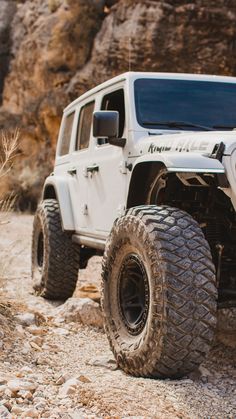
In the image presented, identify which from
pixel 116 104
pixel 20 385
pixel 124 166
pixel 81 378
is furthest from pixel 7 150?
pixel 20 385

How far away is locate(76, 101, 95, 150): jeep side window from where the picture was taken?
5517 mm

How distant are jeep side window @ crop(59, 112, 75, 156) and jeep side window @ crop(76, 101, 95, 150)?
358mm

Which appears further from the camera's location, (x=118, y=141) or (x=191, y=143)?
(x=118, y=141)

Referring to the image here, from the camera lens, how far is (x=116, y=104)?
16.1 ft

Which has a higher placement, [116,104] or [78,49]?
[78,49]

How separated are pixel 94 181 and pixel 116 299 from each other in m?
1.55

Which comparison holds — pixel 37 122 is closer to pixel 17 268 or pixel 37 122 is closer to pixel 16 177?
pixel 16 177

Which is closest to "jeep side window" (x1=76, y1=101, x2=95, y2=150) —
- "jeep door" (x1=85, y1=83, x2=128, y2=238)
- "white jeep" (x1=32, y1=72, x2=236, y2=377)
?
"white jeep" (x1=32, y1=72, x2=236, y2=377)

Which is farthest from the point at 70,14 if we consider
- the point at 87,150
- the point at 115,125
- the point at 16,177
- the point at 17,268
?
the point at 115,125

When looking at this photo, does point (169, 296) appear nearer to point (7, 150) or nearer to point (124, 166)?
point (124, 166)

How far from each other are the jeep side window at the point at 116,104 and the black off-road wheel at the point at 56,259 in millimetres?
1115

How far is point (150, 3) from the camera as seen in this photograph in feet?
46.8

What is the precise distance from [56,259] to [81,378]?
262 centimetres

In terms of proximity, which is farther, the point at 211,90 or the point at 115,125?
the point at 211,90
